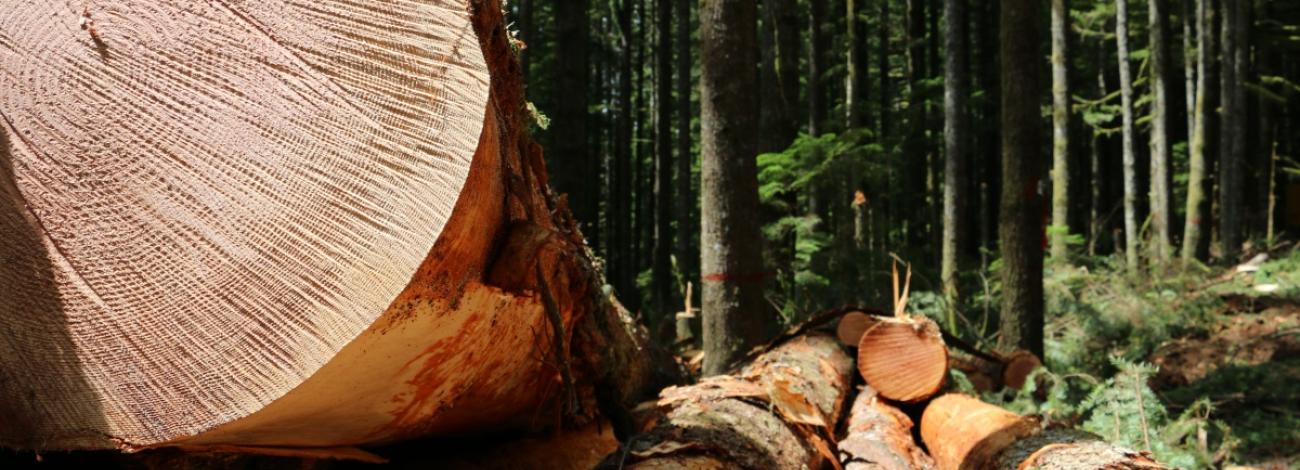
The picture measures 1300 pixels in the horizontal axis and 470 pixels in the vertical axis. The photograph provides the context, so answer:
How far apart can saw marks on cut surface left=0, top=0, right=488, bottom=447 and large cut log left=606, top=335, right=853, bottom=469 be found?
127 centimetres

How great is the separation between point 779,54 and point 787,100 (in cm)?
60

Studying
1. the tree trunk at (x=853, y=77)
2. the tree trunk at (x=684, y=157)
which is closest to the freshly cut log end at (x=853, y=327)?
the tree trunk at (x=853, y=77)

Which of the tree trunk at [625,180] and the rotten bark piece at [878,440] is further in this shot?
the tree trunk at [625,180]

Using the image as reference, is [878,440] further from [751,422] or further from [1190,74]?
[1190,74]

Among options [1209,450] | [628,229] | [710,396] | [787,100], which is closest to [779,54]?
[787,100]

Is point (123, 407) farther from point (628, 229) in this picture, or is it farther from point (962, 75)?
point (628, 229)

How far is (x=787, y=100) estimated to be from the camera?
11812mm

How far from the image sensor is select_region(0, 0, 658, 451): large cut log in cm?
167

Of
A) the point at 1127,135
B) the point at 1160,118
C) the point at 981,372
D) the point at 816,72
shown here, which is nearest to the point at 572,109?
the point at 981,372

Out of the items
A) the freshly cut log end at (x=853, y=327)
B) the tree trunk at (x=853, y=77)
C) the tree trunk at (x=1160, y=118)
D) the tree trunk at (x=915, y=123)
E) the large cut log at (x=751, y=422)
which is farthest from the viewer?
the tree trunk at (x=915, y=123)

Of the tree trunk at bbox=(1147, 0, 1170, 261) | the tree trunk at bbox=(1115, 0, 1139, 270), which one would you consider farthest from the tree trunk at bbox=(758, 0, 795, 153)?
the tree trunk at bbox=(1147, 0, 1170, 261)

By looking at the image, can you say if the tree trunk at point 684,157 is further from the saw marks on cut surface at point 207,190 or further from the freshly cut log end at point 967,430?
the saw marks on cut surface at point 207,190

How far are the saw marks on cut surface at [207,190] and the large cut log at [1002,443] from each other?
7.66 ft

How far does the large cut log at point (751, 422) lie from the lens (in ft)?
9.16
